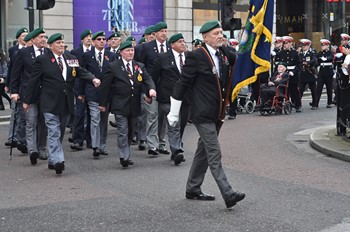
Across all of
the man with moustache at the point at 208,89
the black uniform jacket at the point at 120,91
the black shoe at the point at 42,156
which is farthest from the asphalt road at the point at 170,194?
the black uniform jacket at the point at 120,91

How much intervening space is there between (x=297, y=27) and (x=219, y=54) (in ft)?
121

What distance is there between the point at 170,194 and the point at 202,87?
1.42 m

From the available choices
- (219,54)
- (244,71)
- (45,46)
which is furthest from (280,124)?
(219,54)

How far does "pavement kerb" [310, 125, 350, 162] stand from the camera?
11.1m

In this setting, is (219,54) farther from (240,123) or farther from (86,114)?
(240,123)

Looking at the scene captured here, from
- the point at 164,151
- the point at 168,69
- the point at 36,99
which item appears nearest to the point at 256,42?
the point at 168,69

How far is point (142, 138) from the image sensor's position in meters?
12.3

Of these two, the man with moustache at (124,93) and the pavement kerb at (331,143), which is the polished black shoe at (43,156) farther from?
A: the pavement kerb at (331,143)

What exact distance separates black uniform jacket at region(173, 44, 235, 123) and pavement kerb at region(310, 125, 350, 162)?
407cm

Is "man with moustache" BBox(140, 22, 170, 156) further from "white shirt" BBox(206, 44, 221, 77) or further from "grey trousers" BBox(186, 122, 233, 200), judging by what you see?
"white shirt" BBox(206, 44, 221, 77)

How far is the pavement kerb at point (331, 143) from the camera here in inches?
436

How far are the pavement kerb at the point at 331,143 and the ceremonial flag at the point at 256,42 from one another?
167cm

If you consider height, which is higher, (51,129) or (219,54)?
(219,54)

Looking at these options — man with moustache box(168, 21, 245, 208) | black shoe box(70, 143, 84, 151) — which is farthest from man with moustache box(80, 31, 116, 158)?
man with moustache box(168, 21, 245, 208)
